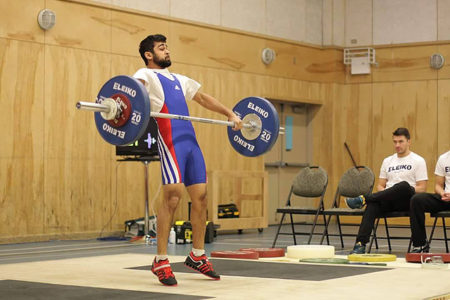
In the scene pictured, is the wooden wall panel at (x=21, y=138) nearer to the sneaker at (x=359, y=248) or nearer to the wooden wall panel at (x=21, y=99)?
the wooden wall panel at (x=21, y=99)

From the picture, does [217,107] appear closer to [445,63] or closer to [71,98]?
[71,98]

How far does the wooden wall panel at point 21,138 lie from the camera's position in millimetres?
8383

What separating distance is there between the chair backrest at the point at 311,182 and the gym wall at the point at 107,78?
218cm

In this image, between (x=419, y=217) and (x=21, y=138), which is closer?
(x=419, y=217)

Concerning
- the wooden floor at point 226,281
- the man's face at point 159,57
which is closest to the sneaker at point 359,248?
the wooden floor at point 226,281

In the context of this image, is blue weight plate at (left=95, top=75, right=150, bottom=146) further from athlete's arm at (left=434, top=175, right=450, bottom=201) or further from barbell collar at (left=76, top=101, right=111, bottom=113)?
athlete's arm at (left=434, top=175, right=450, bottom=201)

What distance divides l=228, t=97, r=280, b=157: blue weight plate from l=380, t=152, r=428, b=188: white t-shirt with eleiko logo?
2.17 metres

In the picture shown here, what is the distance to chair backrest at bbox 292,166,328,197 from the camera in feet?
26.3

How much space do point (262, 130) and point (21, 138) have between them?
4.08m

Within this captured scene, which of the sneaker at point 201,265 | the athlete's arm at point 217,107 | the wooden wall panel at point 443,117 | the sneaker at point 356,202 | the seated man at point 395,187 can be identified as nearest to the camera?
the sneaker at point 201,265

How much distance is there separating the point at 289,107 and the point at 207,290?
7979 mm

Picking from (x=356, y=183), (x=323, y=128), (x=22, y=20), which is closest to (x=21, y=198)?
(x=22, y=20)

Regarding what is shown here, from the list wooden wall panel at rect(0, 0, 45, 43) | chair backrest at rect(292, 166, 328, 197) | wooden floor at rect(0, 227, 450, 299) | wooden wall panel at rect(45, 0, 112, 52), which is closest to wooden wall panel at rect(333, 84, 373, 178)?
chair backrest at rect(292, 166, 328, 197)

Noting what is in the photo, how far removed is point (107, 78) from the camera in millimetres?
9336
